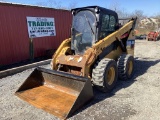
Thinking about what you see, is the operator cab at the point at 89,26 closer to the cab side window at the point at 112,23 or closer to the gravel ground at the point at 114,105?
the cab side window at the point at 112,23

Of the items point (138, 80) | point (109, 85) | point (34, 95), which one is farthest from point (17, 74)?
point (138, 80)

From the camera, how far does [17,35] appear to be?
9773 millimetres

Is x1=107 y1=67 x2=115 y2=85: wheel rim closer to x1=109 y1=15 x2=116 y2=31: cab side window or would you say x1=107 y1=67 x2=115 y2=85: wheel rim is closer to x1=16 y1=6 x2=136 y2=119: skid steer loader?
x1=16 y1=6 x2=136 y2=119: skid steer loader

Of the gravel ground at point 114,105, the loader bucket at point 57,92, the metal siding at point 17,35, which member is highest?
the metal siding at point 17,35

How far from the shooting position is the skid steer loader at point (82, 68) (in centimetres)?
474

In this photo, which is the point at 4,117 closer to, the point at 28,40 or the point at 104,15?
the point at 104,15

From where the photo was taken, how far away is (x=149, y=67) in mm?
8273

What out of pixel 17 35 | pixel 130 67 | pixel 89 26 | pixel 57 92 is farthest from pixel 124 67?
pixel 17 35

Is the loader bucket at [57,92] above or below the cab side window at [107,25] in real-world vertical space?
below

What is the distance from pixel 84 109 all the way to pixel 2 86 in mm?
3328

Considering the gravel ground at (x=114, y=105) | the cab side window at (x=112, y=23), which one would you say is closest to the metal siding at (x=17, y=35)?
the gravel ground at (x=114, y=105)

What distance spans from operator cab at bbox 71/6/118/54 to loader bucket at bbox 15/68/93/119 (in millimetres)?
1242

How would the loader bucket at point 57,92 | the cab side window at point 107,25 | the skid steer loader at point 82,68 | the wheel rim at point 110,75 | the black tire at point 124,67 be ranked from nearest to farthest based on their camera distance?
the loader bucket at point 57,92
the skid steer loader at point 82,68
the wheel rim at point 110,75
the cab side window at point 107,25
the black tire at point 124,67

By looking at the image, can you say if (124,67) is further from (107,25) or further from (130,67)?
(107,25)
